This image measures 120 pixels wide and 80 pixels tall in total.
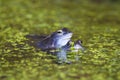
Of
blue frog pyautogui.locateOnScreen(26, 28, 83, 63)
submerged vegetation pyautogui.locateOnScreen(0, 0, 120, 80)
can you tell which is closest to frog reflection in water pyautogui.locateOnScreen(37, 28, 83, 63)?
blue frog pyautogui.locateOnScreen(26, 28, 83, 63)

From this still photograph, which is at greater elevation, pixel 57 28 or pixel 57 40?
pixel 57 28

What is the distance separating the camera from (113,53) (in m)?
5.06

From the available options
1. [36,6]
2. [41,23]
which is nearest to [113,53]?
[41,23]

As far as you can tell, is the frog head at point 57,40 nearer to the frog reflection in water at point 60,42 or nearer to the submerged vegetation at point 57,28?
the frog reflection in water at point 60,42

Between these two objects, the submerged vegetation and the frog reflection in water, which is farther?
the frog reflection in water

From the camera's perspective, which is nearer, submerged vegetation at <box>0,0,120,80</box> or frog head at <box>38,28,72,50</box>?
submerged vegetation at <box>0,0,120,80</box>

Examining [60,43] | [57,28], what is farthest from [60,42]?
[57,28]

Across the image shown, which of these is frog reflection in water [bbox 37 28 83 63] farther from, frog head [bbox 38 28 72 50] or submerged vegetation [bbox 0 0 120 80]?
submerged vegetation [bbox 0 0 120 80]

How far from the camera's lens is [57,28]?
21.3ft

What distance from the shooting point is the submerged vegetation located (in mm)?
4301

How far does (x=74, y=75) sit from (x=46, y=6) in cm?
451

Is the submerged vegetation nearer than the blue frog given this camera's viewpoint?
Yes

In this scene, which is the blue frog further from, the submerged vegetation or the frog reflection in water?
the submerged vegetation

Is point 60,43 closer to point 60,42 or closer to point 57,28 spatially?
point 60,42
